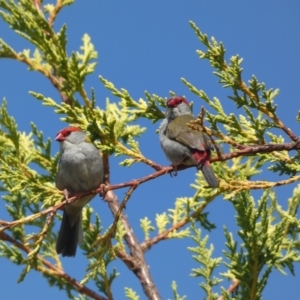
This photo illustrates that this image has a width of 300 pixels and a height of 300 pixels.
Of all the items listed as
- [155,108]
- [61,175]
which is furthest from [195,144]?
[61,175]

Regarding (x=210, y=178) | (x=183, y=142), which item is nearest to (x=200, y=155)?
(x=183, y=142)

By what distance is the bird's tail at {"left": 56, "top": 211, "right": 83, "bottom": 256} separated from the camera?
5941mm

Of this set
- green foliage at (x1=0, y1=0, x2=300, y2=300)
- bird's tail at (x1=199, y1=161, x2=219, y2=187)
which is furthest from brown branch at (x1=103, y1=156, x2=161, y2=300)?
bird's tail at (x1=199, y1=161, x2=219, y2=187)

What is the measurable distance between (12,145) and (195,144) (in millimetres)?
2987

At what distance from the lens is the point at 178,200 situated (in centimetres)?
705

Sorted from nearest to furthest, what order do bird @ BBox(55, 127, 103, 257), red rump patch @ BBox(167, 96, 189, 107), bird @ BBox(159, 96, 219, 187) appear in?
bird @ BBox(159, 96, 219, 187)
red rump patch @ BBox(167, 96, 189, 107)
bird @ BBox(55, 127, 103, 257)

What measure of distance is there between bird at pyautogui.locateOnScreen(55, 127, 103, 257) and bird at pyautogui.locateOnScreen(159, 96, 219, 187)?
3.57ft

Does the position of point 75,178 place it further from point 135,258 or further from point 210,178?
point 210,178

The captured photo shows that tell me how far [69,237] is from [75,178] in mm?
645

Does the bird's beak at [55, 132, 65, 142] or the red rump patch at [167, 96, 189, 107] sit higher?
the bird's beak at [55, 132, 65, 142]

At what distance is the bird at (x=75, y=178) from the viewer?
5.80 meters

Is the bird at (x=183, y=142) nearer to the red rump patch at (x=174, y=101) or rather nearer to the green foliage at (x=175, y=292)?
the red rump patch at (x=174, y=101)

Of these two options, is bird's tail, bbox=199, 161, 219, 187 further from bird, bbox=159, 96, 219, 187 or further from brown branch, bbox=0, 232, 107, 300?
brown branch, bbox=0, 232, 107, 300

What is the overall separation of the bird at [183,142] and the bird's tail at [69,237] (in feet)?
5.17
